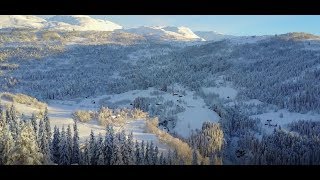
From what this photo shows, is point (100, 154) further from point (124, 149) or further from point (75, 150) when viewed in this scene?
point (75, 150)

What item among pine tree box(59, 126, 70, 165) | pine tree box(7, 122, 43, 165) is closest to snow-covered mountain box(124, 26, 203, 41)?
pine tree box(59, 126, 70, 165)

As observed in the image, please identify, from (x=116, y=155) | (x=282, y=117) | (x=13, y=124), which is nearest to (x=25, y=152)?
(x=13, y=124)

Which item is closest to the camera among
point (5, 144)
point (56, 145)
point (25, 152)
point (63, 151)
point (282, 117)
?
point (25, 152)

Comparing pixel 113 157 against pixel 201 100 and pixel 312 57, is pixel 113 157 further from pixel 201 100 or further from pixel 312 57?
pixel 312 57

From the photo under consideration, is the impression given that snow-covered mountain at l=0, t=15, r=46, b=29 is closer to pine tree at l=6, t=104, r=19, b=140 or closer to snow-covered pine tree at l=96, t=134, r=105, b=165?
pine tree at l=6, t=104, r=19, b=140

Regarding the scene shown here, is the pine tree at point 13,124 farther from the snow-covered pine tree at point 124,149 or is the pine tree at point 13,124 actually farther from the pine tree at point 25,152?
the snow-covered pine tree at point 124,149
